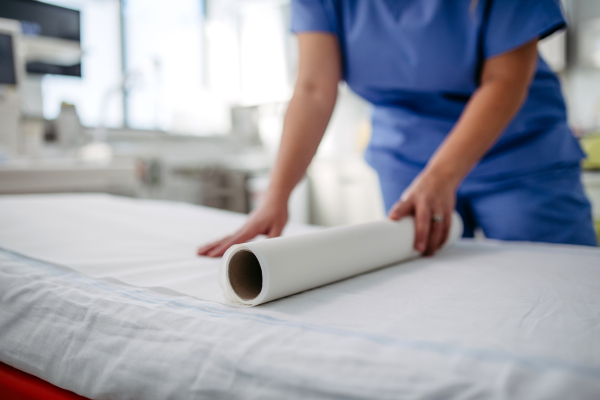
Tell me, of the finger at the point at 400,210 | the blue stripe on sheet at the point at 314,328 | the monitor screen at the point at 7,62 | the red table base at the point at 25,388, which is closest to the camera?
the blue stripe on sheet at the point at 314,328

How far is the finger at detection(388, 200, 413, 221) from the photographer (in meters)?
0.76

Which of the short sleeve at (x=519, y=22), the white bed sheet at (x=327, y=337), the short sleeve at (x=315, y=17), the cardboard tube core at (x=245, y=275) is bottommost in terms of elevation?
the white bed sheet at (x=327, y=337)

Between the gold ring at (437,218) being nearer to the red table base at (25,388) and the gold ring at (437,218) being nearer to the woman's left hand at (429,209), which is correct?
the woman's left hand at (429,209)

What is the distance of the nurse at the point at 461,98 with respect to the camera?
92 cm

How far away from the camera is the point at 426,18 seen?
99 centimetres

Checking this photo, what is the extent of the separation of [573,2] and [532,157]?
8.59 feet

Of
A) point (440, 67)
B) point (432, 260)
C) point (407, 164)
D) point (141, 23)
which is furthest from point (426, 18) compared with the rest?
point (141, 23)

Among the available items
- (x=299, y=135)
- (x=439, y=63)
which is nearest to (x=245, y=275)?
(x=299, y=135)

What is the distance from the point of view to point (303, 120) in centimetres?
102

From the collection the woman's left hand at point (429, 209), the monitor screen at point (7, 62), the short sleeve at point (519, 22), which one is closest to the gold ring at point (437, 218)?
the woman's left hand at point (429, 209)

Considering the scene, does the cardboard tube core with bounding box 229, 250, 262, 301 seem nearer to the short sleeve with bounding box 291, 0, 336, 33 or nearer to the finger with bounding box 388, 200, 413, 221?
the finger with bounding box 388, 200, 413, 221

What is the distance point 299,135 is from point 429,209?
36 centimetres

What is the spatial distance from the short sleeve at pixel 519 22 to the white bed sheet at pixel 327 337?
50cm

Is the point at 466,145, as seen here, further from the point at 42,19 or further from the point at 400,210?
the point at 42,19
